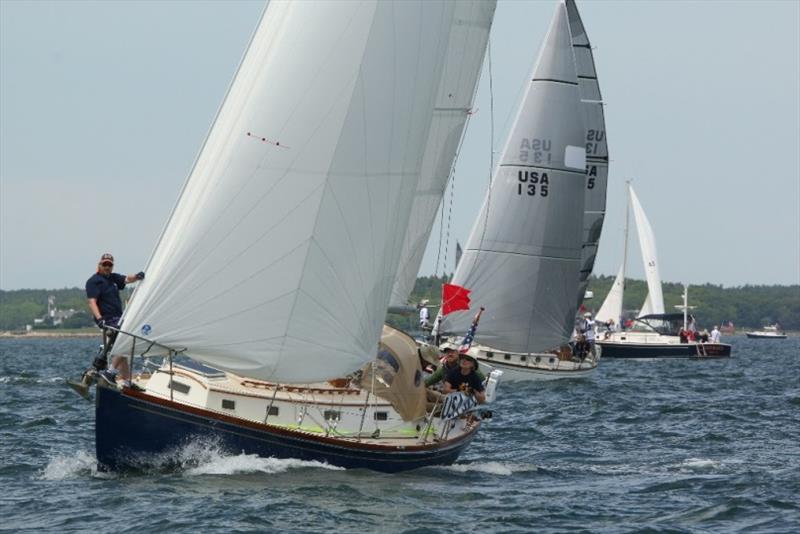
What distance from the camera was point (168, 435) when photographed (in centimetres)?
1842

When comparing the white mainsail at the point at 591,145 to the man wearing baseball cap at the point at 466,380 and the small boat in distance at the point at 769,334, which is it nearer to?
the man wearing baseball cap at the point at 466,380

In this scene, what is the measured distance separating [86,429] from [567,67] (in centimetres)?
2259

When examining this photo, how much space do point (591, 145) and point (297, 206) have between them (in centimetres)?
3285

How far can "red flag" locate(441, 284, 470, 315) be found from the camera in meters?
34.9

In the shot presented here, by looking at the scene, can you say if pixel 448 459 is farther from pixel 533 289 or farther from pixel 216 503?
pixel 533 289

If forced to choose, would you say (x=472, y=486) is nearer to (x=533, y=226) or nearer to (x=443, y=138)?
(x=443, y=138)

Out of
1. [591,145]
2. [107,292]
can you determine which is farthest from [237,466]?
[591,145]

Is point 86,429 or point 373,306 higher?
point 373,306

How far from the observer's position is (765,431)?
Result: 2795 centimetres

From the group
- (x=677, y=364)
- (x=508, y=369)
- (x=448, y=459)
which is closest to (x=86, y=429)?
(x=448, y=459)

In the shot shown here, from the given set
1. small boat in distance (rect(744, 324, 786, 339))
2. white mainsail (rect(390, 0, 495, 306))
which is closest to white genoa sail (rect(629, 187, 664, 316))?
white mainsail (rect(390, 0, 495, 306))

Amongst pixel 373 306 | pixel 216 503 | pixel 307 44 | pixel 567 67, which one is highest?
pixel 567 67

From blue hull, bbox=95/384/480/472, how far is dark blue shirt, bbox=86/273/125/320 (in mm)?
1542

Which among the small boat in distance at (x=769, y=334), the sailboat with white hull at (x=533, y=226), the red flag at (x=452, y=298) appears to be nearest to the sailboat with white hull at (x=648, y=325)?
the sailboat with white hull at (x=533, y=226)
